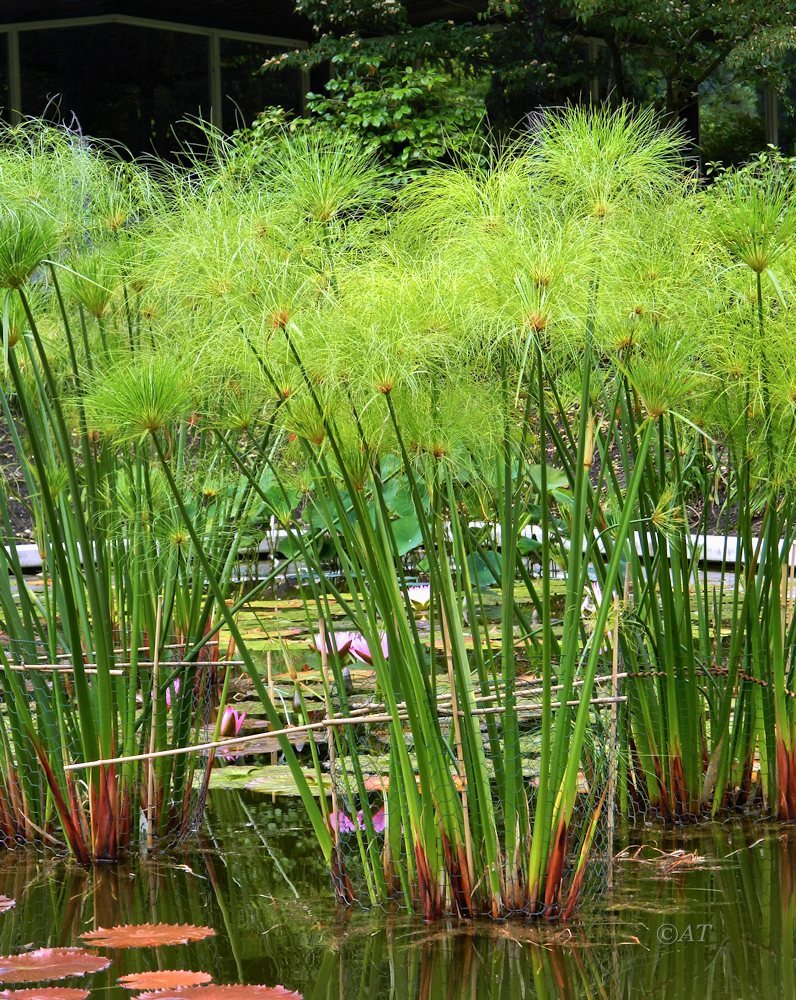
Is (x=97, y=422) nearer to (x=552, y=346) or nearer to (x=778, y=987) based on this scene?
(x=552, y=346)

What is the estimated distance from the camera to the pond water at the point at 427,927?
2387 millimetres

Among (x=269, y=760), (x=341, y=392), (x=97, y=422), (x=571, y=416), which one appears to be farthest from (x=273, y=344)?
(x=571, y=416)

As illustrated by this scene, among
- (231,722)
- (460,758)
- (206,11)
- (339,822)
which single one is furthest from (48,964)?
(206,11)

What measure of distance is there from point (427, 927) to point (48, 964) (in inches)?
28.3

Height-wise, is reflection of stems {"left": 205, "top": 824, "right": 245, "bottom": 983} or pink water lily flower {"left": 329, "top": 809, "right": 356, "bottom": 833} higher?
pink water lily flower {"left": 329, "top": 809, "right": 356, "bottom": 833}

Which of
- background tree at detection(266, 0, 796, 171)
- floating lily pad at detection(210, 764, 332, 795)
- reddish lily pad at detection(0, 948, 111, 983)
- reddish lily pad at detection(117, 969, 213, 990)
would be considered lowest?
reddish lily pad at detection(117, 969, 213, 990)

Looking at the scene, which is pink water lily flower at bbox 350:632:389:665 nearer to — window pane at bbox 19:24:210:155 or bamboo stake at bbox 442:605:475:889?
bamboo stake at bbox 442:605:475:889

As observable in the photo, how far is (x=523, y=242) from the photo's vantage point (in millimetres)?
2479

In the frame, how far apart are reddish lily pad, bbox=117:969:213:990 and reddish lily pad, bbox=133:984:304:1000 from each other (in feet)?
0.07

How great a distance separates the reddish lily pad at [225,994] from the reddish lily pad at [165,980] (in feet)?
0.07

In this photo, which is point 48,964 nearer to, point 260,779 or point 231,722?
point 260,779

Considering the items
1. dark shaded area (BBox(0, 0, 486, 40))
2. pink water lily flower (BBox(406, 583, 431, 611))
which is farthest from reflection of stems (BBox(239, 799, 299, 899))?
dark shaded area (BBox(0, 0, 486, 40))

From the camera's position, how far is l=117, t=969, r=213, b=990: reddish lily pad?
7.72 ft

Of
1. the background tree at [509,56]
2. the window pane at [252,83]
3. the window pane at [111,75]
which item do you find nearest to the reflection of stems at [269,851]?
the background tree at [509,56]
